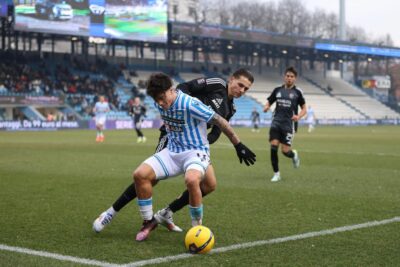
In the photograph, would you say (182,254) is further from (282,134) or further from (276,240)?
(282,134)

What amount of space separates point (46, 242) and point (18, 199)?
343 centimetres

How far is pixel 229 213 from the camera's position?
820 cm

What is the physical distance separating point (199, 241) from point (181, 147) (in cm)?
111

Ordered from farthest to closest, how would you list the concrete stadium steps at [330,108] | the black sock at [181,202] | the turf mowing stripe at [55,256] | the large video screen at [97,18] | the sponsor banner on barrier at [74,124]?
the concrete stadium steps at [330,108]
the large video screen at [97,18]
the sponsor banner on barrier at [74,124]
the black sock at [181,202]
the turf mowing stripe at [55,256]

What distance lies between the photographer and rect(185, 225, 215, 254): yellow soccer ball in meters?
5.79

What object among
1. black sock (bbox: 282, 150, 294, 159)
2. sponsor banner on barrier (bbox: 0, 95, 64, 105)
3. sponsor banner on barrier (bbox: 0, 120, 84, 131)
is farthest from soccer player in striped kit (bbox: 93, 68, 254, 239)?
sponsor banner on barrier (bbox: 0, 95, 64, 105)

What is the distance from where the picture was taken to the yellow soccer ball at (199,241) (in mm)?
5785

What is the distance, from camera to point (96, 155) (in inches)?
747

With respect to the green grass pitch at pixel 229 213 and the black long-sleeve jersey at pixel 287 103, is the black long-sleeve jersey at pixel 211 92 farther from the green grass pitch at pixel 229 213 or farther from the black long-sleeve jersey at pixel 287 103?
the black long-sleeve jersey at pixel 287 103

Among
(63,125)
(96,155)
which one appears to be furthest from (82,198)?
(63,125)

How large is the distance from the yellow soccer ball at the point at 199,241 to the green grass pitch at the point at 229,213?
0.34ft

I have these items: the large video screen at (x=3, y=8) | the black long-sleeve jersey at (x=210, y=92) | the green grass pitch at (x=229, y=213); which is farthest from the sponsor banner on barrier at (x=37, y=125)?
the black long-sleeve jersey at (x=210, y=92)

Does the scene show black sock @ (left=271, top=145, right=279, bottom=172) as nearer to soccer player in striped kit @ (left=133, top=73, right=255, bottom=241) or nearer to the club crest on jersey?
the club crest on jersey

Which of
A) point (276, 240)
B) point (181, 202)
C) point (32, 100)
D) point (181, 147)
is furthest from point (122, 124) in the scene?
point (276, 240)
